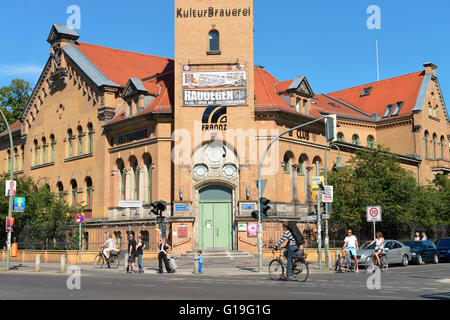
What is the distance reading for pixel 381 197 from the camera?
129 feet

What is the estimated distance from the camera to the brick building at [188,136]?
3804 cm

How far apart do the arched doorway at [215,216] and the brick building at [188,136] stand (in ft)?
0.21

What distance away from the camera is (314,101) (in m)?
55.1

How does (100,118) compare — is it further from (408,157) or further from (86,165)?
(408,157)

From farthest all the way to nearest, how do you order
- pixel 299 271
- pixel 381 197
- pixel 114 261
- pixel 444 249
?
1. pixel 381 197
2. pixel 444 249
3. pixel 114 261
4. pixel 299 271

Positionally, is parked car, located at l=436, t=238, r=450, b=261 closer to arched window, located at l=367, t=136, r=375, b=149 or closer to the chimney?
arched window, located at l=367, t=136, r=375, b=149

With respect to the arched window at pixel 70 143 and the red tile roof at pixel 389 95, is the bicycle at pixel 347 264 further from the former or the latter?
the red tile roof at pixel 389 95

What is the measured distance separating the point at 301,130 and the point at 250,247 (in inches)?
394

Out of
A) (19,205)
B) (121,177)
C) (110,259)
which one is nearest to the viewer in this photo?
(110,259)

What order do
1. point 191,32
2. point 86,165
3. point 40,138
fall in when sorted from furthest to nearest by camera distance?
point 40,138 < point 86,165 < point 191,32

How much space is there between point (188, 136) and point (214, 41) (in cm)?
685

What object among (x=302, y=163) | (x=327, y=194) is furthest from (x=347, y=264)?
(x=302, y=163)

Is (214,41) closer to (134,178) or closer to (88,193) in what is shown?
(134,178)
